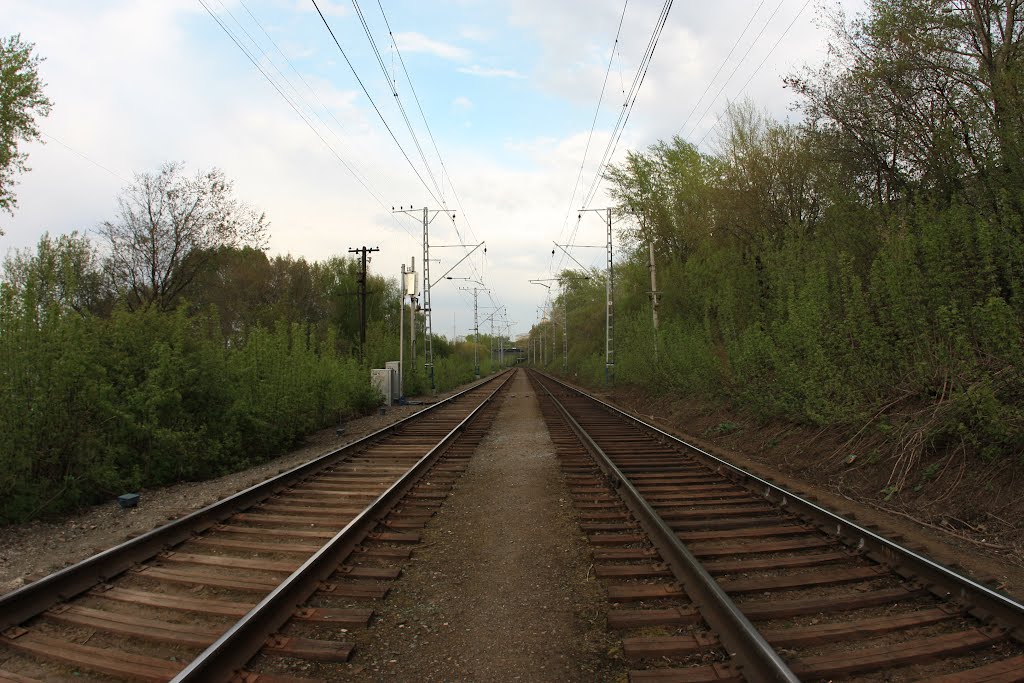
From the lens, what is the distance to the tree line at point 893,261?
7.11m

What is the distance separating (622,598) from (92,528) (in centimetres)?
554

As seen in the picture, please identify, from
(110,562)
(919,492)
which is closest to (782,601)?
(919,492)

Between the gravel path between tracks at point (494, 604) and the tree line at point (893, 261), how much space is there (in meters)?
4.59

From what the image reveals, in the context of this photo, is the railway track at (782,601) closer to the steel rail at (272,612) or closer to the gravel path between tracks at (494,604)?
the gravel path between tracks at (494,604)

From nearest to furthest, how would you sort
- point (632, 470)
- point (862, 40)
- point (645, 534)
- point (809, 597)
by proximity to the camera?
1. point (809, 597)
2. point (645, 534)
3. point (632, 470)
4. point (862, 40)

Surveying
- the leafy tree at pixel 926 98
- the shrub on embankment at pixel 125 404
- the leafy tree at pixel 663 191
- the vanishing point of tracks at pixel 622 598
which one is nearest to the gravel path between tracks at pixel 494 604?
the vanishing point of tracks at pixel 622 598

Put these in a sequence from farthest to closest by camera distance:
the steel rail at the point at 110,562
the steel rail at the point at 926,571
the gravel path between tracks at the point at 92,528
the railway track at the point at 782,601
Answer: the gravel path between tracks at the point at 92,528
the steel rail at the point at 110,562
the steel rail at the point at 926,571
the railway track at the point at 782,601

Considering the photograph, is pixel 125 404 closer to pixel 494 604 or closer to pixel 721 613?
pixel 494 604

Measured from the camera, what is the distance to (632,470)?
849 cm

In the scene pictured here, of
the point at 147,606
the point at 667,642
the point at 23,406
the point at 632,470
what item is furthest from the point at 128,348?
the point at 667,642

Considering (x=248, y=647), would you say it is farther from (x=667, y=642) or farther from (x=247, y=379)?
(x=247, y=379)

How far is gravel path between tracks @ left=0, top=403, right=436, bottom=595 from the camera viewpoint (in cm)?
492

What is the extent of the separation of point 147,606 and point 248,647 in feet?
3.78

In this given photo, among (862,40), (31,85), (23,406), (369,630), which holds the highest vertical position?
(31,85)
